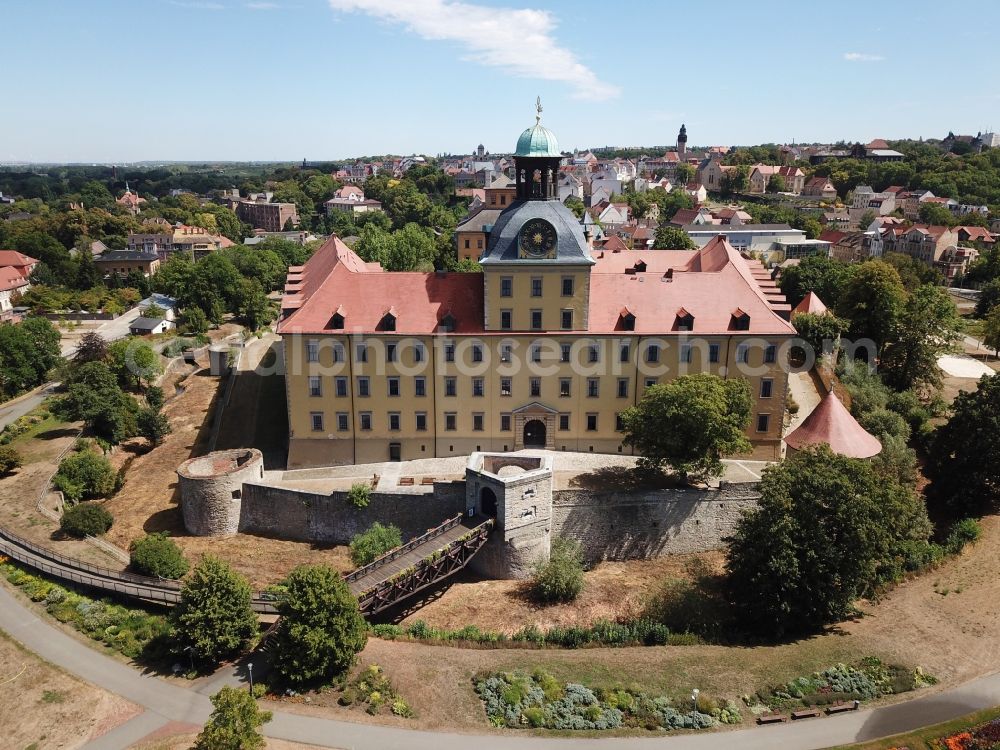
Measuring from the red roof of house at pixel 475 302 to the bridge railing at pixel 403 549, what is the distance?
41.4 ft

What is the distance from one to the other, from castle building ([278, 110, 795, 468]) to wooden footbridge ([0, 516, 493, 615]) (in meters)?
9.37

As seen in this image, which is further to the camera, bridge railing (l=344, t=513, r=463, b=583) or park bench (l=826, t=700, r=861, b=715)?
bridge railing (l=344, t=513, r=463, b=583)

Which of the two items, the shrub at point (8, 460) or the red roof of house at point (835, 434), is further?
the shrub at point (8, 460)

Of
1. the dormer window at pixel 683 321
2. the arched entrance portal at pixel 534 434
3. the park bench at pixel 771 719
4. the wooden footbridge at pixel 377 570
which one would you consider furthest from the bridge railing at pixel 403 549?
the dormer window at pixel 683 321

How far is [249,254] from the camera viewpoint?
10831 cm

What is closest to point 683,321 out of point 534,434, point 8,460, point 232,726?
point 534,434

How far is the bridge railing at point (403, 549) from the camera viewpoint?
120 feet

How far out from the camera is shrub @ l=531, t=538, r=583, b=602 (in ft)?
124

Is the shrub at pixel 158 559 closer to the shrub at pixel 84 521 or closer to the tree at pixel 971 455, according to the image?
the shrub at pixel 84 521

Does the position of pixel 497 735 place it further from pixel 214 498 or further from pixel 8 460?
pixel 8 460

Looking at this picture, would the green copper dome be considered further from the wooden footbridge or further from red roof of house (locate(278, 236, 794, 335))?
the wooden footbridge

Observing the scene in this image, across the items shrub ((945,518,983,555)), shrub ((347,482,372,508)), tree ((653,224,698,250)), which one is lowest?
shrub ((945,518,983,555))

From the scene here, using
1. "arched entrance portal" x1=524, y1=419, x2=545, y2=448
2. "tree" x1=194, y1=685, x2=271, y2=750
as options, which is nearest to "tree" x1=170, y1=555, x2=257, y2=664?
"tree" x1=194, y1=685, x2=271, y2=750

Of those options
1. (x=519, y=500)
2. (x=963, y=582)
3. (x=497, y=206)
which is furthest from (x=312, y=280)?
(x=497, y=206)
